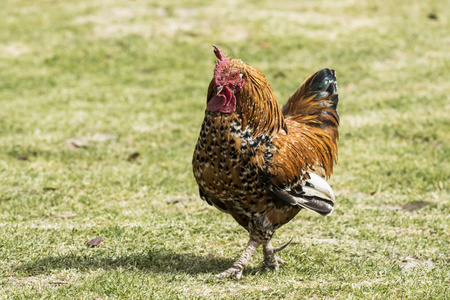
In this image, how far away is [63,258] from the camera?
5078 millimetres

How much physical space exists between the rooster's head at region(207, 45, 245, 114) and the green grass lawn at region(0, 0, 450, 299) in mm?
1339

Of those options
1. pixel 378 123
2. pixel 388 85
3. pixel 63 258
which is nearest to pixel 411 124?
pixel 378 123

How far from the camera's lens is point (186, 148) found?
29.1 feet

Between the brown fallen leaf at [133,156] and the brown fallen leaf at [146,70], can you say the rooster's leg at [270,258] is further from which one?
the brown fallen leaf at [146,70]

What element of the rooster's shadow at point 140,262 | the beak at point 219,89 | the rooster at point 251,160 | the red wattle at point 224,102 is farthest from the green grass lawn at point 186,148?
the beak at point 219,89

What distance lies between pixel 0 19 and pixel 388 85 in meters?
9.06

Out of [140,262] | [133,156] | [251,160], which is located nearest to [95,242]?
[140,262]

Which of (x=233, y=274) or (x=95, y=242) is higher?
(x=233, y=274)

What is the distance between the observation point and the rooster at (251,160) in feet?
14.6

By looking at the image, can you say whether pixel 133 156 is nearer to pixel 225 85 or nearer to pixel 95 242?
pixel 95 242

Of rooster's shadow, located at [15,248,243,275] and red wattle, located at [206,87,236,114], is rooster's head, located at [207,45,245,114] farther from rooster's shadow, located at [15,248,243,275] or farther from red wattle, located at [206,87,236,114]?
rooster's shadow, located at [15,248,243,275]

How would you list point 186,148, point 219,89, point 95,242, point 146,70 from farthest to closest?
point 146,70
point 186,148
point 95,242
point 219,89

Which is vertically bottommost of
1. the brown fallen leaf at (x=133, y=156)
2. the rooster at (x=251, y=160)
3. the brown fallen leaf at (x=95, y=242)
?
the brown fallen leaf at (x=133, y=156)

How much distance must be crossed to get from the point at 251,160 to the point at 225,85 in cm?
58
